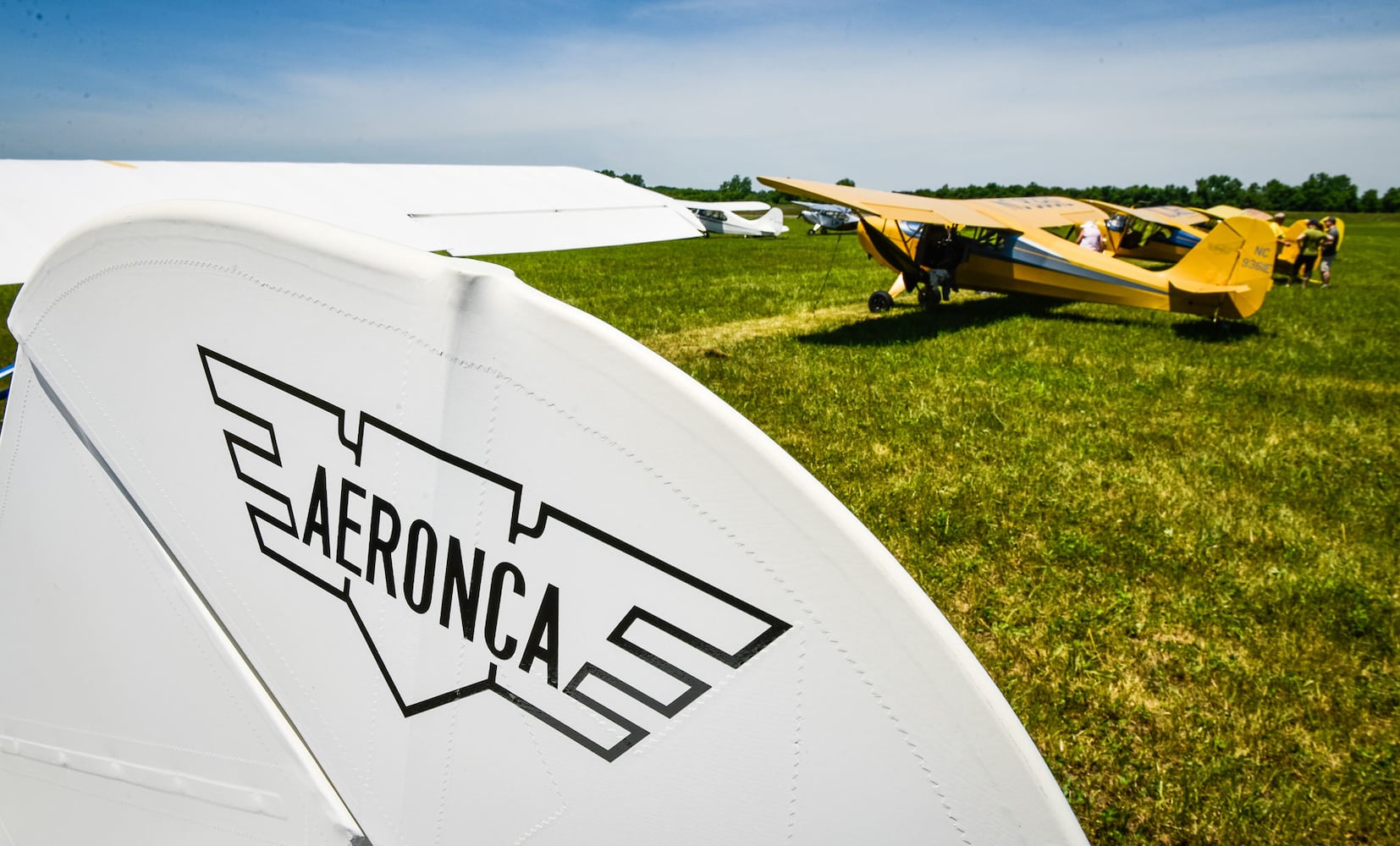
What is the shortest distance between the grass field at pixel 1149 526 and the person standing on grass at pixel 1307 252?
26.4 feet

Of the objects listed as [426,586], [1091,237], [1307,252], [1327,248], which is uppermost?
[1327,248]

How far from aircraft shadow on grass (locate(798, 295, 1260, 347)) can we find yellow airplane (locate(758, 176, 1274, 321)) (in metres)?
0.34

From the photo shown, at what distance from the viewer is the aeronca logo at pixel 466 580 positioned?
0.99 metres

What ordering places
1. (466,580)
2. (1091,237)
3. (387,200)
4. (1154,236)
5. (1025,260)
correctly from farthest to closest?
(1154,236)
(1091,237)
(1025,260)
(387,200)
(466,580)

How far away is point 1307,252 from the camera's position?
56.9 ft

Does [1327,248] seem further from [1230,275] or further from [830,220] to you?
[830,220]

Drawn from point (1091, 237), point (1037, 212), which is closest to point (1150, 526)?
point (1037, 212)

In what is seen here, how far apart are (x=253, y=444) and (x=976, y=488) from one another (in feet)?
15.9

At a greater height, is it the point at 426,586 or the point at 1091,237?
the point at 1091,237

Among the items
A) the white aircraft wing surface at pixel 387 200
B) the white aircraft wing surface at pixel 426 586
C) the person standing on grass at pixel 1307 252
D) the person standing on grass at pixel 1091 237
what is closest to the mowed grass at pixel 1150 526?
the white aircraft wing surface at pixel 387 200

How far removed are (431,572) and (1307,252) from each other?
22475 millimetres

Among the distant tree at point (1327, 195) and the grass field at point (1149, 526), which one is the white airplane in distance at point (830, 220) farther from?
the distant tree at point (1327, 195)

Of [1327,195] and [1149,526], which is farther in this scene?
[1327,195]

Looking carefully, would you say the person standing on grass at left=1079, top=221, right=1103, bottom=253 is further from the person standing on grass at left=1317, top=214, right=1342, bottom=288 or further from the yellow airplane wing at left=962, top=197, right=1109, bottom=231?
the person standing on grass at left=1317, top=214, right=1342, bottom=288
